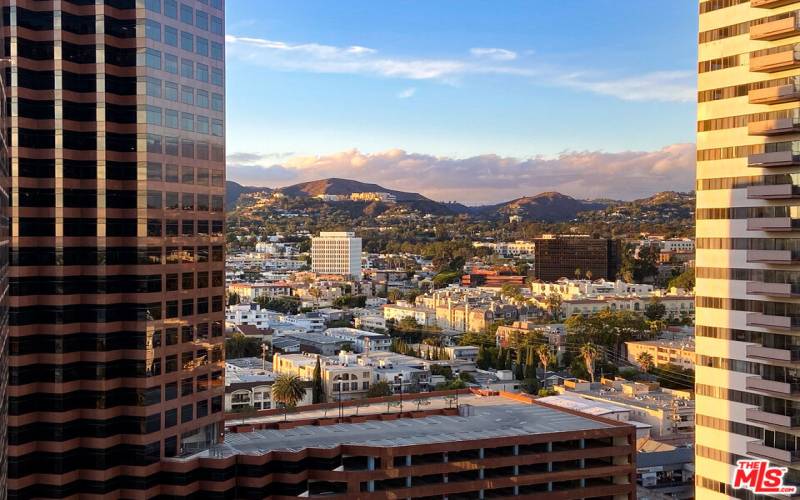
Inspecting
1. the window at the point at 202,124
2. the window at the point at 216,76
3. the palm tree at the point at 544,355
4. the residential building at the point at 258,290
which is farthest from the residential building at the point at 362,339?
the window at the point at 202,124

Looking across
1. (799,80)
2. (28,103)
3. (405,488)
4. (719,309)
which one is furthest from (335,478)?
(799,80)

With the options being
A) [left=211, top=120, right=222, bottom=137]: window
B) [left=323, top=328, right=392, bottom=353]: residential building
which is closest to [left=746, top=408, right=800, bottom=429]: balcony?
[left=211, top=120, right=222, bottom=137]: window

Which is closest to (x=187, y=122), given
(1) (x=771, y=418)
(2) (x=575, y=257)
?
(1) (x=771, y=418)

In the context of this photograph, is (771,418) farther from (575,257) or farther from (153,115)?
(575,257)

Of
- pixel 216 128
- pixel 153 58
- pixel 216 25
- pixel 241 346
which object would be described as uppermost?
pixel 216 25

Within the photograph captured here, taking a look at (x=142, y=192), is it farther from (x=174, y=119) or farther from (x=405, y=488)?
(x=405, y=488)

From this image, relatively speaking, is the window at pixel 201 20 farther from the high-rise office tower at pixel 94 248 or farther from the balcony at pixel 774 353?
the balcony at pixel 774 353

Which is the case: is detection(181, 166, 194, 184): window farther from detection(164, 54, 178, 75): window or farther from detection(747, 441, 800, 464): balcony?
detection(747, 441, 800, 464): balcony
